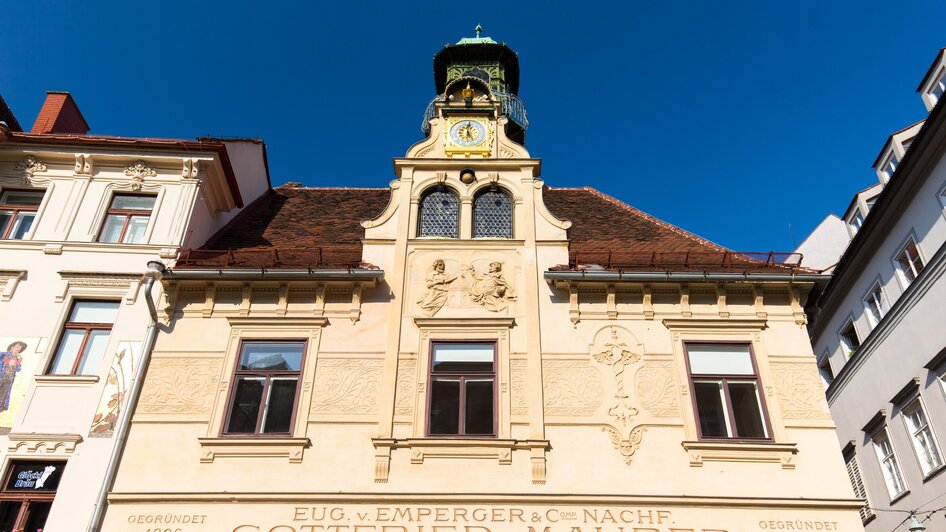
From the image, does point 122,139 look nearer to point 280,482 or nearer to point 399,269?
point 399,269

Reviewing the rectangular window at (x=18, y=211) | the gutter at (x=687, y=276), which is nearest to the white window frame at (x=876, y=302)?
the gutter at (x=687, y=276)

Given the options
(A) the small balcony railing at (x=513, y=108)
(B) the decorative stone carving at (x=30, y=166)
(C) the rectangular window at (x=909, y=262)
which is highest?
(A) the small balcony railing at (x=513, y=108)

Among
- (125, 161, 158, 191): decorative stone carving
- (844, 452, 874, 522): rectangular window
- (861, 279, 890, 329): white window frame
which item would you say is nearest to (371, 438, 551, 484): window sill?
(125, 161, 158, 191): decorative stone carving

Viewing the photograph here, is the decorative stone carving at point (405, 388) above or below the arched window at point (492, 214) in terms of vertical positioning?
below

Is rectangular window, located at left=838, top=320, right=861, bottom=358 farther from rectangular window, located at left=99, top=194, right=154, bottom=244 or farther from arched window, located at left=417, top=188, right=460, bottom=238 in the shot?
rectangular window, located at left=99, top=194, right=154, bottom=244

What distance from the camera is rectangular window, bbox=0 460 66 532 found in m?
11.0

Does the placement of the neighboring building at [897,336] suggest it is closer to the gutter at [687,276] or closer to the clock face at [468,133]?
the gutter at [687,276]

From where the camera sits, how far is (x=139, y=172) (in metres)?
15.4

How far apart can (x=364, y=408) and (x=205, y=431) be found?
8.48 feet

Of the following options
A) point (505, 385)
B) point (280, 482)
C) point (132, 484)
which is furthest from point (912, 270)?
point (132, 484)

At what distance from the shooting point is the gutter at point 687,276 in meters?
13.3

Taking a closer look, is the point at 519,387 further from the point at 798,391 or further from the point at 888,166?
the point at 888,166

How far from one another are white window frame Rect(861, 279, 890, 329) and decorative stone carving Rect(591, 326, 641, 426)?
1130 cm

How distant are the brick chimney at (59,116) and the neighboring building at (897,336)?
17981mm
